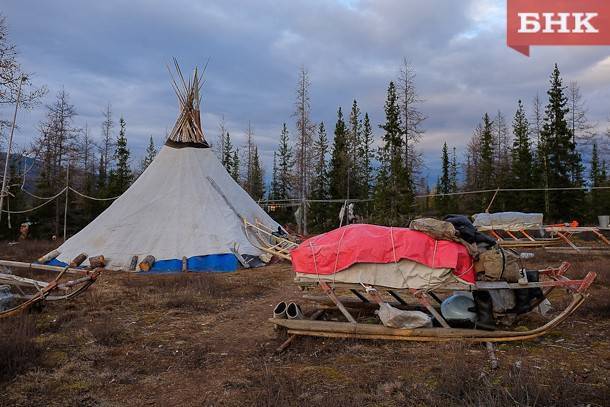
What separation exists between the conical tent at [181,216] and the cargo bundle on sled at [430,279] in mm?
6655

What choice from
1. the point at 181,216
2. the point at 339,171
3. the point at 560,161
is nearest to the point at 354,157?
the point at 339,171

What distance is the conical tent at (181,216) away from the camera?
1183 centimetres

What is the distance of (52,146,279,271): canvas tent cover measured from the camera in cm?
1181

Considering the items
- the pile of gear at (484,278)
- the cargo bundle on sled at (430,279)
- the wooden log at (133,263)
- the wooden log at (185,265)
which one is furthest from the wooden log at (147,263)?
the pile of gear at (484,278)

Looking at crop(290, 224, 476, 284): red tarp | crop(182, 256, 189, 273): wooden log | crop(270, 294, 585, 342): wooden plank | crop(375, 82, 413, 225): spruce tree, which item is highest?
crop(375, 82, 413, 225): spruce tree

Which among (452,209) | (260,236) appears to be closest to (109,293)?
(260,236)

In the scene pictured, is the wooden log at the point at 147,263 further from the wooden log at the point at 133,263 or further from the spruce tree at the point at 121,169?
the spruce tree at the point at 121,169

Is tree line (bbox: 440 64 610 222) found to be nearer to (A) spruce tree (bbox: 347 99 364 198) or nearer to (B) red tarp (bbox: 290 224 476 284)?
(A) spruce tree (bbox: 347 99 364 198)

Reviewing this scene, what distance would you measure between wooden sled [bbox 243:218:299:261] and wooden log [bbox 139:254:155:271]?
2.76m

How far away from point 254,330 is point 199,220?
7058 mm

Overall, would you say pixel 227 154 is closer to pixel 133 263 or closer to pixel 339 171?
pixel 339 171

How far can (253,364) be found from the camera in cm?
473

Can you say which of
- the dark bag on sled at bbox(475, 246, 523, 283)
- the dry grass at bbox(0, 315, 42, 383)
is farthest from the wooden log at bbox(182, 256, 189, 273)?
the dark bag on sled at bbox(475, 246, 523, 283)

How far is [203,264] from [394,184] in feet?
60.4
